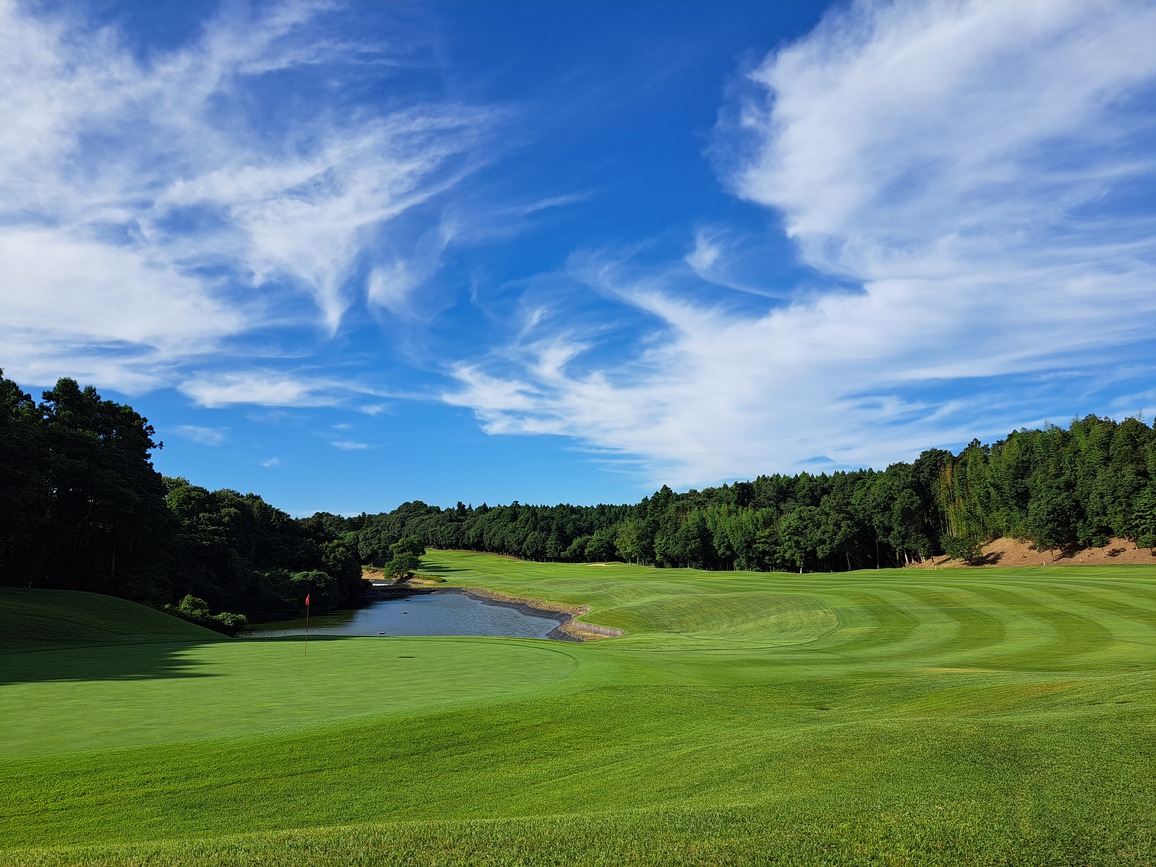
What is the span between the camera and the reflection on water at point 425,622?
190ft

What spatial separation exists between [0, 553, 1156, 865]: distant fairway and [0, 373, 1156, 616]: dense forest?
29877 mm

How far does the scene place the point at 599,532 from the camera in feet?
517

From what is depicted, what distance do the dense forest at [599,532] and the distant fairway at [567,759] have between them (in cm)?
2988

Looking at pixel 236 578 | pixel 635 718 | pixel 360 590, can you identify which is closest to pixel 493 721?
pixel 635 718

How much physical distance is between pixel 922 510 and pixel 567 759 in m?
112

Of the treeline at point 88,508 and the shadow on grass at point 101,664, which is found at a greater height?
the treeline at point 88,508

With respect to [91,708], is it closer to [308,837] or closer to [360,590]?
[308,837]

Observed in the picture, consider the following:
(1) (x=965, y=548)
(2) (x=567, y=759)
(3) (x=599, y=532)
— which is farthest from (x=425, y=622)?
(3) (x=599, y=532)

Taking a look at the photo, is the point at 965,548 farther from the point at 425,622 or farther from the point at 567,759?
the point at 567,759

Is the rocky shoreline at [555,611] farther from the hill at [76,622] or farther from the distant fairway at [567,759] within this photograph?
the distant fairway at [567,759]

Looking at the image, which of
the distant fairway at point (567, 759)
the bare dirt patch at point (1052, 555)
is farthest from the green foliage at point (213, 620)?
the bare dirt patch at point (1052, 555)

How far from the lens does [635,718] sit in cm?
1370

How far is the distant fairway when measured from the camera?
21.3 feet

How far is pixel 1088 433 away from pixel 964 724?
325ft
